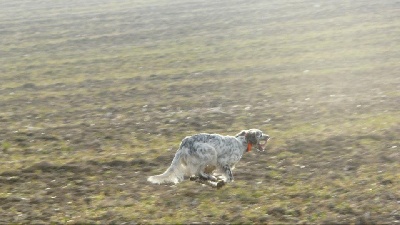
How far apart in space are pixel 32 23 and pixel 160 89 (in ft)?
119

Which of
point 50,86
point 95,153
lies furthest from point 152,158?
point 50,86

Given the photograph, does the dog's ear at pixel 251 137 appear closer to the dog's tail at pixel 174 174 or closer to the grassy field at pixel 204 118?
the grassy field at pixel 204 118

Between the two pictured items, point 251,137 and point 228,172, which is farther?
point 251,137

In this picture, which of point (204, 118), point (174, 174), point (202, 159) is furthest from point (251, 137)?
point (204, 118)

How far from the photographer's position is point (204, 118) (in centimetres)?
2053

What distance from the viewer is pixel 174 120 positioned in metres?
20.5

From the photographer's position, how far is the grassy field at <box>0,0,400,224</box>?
41.2 ft

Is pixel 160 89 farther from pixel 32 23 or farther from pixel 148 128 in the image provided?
pixel 32 23

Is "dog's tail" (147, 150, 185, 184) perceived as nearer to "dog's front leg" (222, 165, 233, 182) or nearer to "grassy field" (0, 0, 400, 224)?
"grassy field" (0, 0, 400, 224)

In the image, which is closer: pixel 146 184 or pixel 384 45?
pixel 146 184

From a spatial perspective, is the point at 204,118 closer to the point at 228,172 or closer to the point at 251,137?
the point at 251,137

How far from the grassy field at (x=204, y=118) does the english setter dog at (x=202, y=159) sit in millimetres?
292

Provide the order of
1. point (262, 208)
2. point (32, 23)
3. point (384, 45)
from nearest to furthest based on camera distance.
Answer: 1. point (262, 208)
2. point (384, 45)
3. point (32, 23)

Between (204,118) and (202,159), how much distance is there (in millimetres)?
7528
